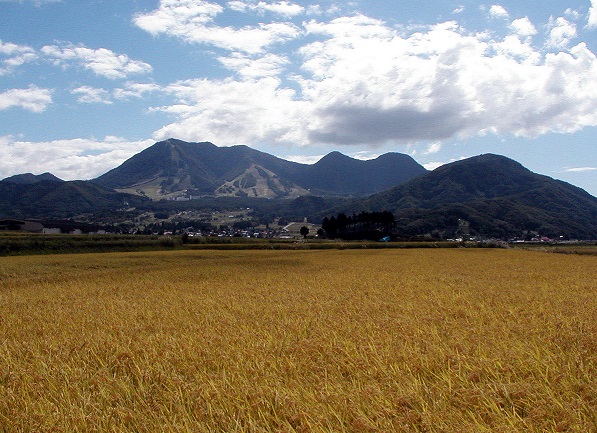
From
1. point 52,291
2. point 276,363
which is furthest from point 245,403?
point 52,291

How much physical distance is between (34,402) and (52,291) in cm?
1848

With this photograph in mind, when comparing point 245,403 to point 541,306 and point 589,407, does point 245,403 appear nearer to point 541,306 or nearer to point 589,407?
point 589,407

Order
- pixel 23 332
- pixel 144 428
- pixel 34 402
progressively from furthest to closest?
pixel 23 332 < pixel 34 402 < pixel 144 428

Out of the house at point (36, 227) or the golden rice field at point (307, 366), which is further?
the house at point (36, 227)

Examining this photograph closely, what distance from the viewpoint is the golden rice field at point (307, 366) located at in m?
5.47

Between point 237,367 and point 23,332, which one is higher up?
point 237,367

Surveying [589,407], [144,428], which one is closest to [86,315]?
[144,428]

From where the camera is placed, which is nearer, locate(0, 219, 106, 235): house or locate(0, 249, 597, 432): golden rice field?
locate(0, 249, 597, 432): golden rice field

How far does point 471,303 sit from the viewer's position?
14.9 m

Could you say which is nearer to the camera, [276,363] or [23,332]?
[276,363]

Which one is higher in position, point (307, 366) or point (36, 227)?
point (307, 366)

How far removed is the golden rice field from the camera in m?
5.47

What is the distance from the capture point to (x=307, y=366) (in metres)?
7.66

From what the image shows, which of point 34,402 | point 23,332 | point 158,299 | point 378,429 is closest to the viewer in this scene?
point 378,429
